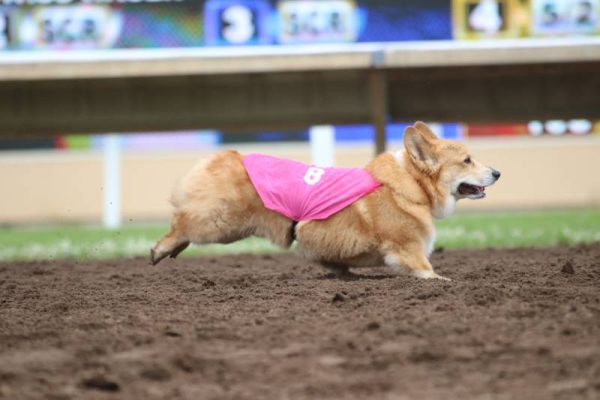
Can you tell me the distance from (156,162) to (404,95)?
14363 millimetres

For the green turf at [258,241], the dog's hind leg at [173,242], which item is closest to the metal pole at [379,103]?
the green turf at [258,241]

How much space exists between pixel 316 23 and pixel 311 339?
10431 mm

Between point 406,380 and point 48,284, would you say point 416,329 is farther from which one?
point 48,284

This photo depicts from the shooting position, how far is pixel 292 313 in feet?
20.1

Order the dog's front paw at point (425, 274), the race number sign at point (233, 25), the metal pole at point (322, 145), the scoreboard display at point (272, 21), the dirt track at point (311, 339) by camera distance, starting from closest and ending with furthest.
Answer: the dirt track at point (311, 339) → the dog's front paw at point (425, 274) → the scoreboard display at point (272, 21) → the race number sign at point (233, 25) → the metal pole at point (322, 145)

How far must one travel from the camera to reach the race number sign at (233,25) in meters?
14.9

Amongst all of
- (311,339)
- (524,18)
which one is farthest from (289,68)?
(311,339)

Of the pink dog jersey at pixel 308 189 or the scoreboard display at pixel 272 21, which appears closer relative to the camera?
the pink dog jersey at pixel 308 189

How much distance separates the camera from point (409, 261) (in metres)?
7.94

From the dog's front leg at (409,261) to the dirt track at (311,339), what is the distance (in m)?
0.20

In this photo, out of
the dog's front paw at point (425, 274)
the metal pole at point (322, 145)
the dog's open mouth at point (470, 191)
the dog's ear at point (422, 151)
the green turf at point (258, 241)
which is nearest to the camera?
the dog's front paw at point (425, 274)

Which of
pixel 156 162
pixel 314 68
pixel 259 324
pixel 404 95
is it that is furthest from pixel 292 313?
pixel 156 162

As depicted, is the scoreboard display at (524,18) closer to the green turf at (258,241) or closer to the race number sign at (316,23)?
the race number sign at (316,23)

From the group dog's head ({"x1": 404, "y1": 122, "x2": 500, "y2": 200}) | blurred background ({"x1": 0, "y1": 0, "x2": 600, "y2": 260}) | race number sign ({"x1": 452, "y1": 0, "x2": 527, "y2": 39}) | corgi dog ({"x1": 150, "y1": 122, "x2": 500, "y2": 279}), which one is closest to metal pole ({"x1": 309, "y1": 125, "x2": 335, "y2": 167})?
blurred background ({"x1": 0, "y1": 0, "x2": 600, "y2": 260})
